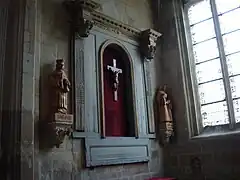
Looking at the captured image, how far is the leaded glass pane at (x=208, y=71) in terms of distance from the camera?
4598 mm

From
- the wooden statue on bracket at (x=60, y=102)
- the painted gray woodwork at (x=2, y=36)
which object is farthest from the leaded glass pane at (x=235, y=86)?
the painted gray woodwork at (x=2, y=36)

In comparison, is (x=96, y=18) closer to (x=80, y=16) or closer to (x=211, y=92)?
(x=80, y=16)

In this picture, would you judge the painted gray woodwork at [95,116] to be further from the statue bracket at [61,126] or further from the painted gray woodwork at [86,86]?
the statue bracket at [61,126]

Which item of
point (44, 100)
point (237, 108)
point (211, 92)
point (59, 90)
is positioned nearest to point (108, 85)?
point (59, 90)

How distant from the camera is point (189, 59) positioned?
4875mm

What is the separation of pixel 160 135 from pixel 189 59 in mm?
1406

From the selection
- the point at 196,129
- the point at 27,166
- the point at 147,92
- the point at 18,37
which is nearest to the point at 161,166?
the point at 196,129

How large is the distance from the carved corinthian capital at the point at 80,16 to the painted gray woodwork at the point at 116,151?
1448mm

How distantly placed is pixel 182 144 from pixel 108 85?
61.5 inches

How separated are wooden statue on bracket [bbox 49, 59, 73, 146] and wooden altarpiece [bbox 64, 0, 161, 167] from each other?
0.23 metres

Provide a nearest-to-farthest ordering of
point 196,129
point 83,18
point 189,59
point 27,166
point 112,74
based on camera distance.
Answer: point 27,166
point 83,18
point 112,74
point 196,129
point 189,59

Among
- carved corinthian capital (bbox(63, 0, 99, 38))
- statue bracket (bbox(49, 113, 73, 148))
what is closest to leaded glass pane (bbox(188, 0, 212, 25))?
carved corinthian capital (bbox(63, 0, 99, 38))

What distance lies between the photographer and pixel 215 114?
449cm

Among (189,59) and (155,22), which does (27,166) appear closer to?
(189,59)
